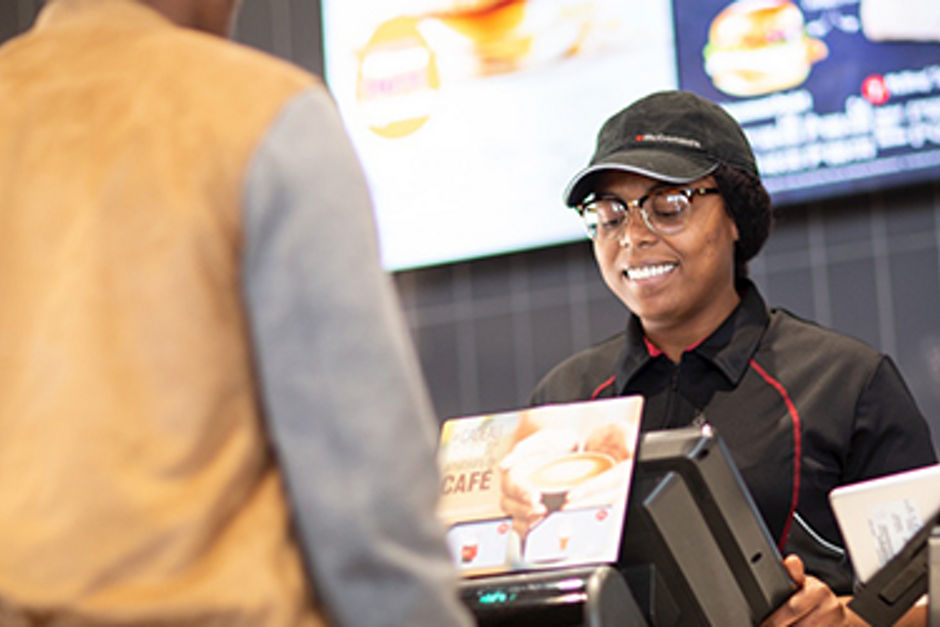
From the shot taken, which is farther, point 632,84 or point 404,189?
point 404,189

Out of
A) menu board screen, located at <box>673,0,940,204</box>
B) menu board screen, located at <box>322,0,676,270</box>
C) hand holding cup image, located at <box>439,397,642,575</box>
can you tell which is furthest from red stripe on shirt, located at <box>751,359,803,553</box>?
menu board screen, located at <box>322,0,676,270</box>

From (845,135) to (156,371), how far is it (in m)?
3.23

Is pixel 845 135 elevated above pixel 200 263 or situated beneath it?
situated beneath

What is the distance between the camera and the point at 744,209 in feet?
8.00

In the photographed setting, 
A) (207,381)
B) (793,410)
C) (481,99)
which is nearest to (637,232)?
(793,410)

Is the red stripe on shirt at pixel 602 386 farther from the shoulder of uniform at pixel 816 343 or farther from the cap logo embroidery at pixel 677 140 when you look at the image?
the cap logo embroidery at pixel 677 140

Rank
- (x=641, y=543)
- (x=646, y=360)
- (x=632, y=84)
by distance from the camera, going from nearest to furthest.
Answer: (x=641, y=543), (x=646, y=360), (x=632, y=84)

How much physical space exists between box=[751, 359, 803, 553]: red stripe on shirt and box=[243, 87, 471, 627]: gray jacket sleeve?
1.14m

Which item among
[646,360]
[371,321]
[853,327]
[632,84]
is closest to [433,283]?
[632,84]

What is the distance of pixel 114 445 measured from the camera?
107cm

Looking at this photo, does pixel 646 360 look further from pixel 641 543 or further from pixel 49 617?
pixel 49 617

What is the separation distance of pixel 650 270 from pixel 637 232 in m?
0.07

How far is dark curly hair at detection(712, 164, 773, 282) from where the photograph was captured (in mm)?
2396

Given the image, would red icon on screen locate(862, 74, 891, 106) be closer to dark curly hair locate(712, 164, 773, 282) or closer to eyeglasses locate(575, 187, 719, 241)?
dark curly hair locate(712, 164, 773, 282)
